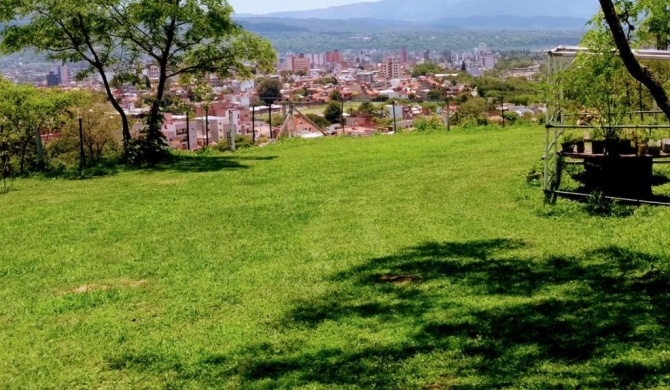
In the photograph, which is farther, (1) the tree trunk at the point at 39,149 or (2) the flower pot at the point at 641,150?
(1) the tree trunk at the point at 39,149

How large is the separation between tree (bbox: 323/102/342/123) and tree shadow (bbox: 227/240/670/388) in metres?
22.0

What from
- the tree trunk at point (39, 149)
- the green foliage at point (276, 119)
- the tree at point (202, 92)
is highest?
the tree at point (202, 92)

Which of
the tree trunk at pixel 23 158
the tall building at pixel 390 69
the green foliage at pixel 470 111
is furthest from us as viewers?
the tall building at pixel 390 69

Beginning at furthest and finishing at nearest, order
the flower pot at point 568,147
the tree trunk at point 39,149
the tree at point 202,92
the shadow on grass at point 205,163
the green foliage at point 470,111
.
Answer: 1. the green foliage at point 470,111
2. the tree at point 202,92
3. the tree trunk at point 39,149
4. the shadow on grass at point 205,163
5. the flower pot at point 568,147

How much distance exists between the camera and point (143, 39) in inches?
808

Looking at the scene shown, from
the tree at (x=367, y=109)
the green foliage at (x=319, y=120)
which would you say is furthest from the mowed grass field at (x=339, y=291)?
the tree at (x=367, y=109)

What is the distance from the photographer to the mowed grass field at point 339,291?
5.03 meters

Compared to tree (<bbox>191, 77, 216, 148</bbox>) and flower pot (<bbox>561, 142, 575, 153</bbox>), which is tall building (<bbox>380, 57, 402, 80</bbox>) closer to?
tree (<bbox>191, 77, 216, 148</bbox>)

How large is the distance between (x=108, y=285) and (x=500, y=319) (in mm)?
4224

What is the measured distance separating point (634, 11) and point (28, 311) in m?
6.74

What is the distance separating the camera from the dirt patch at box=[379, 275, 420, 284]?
7.14m

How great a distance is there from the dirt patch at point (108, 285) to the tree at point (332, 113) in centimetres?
2192

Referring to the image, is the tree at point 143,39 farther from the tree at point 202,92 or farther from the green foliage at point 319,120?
the green foliage at point 319,120

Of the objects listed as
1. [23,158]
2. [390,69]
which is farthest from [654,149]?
[390,69]
